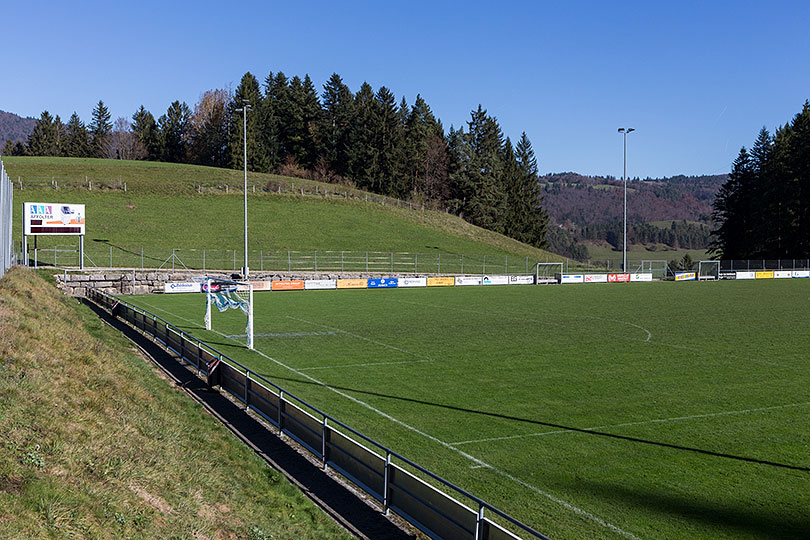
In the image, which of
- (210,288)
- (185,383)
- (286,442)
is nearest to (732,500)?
(286,442)

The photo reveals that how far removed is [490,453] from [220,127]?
420 ft

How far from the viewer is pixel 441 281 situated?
59906 mm

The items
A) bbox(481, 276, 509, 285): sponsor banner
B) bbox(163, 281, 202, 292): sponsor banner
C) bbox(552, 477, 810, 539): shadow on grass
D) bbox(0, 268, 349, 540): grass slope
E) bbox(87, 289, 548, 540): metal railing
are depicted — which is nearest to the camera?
bbox(0, 268, 349, 540): grass slope

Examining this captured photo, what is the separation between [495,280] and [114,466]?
180 ft

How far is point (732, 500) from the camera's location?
10.6 meters

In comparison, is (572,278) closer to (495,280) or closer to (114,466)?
(495,280)

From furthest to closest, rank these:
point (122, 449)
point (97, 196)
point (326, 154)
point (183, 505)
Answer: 1. point (326, 154)
2. point (97, 196)
3. point (122, 449)
4. point (183, 505)

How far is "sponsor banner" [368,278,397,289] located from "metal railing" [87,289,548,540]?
38.2m

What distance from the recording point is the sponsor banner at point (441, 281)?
195 feet

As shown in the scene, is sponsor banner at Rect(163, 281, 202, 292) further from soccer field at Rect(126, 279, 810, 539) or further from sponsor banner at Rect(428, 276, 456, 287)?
sponsor banner at Rect(428, 276, 456, 287)

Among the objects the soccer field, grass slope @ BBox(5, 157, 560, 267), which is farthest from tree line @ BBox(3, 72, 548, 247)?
the soccer field

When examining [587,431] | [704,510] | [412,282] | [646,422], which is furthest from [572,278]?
[704,510]

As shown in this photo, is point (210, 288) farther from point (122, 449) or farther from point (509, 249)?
point (509, 249)

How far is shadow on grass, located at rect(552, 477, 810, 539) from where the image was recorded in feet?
31.3
